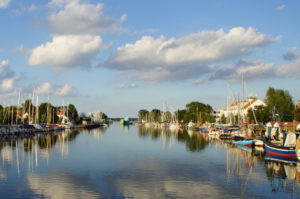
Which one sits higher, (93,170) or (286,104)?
(286,104)

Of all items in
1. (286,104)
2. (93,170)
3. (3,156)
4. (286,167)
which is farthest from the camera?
(286,104)

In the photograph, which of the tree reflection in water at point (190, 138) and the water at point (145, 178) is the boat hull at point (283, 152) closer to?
the water at point (145, 178)

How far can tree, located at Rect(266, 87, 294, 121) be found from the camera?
376ft

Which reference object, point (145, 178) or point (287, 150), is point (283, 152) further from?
point (145, 178)

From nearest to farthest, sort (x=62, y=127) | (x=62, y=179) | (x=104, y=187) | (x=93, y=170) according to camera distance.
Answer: (x=104, y=187) < (x=62, y=179) < (x=93, y=170) < (x=62, y=127)

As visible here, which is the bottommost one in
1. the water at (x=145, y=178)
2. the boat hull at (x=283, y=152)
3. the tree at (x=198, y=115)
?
the water at (x=145, y=178)

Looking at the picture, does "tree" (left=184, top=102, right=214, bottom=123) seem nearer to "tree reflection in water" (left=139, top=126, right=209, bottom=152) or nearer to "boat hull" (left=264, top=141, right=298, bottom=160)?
"tree reflection in water" (left=139, top=126, right=209, bottom=152)

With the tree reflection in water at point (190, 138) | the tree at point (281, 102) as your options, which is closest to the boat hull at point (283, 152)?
the tree reflection in water at point (190, 138)

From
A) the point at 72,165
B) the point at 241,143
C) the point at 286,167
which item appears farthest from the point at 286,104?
the point at 72,165

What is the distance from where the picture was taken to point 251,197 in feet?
80.9

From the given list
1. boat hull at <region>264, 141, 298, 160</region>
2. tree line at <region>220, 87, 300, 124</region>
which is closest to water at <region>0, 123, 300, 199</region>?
boat hull at <region>264, 141, 298, 160</region>

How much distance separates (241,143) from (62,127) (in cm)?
8863

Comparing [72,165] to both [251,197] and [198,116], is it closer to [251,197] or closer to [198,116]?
[251,197]

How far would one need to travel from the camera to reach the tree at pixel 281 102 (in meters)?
115
